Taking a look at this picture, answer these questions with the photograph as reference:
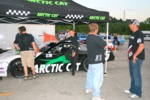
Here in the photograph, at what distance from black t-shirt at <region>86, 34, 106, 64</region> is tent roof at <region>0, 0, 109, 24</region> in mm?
2723

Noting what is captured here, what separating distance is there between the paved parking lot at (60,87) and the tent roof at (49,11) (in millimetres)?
1967

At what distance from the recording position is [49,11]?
24.2ft

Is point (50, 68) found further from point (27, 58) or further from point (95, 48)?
point (95, 48)

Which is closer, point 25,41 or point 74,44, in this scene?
point 25,41

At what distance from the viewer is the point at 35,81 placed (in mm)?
7305

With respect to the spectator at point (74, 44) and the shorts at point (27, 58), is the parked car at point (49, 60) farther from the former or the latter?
the shorts at point (27, 58)

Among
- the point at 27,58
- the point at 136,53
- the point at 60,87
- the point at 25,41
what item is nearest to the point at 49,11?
the point at 25,41

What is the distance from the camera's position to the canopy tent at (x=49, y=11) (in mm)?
6766

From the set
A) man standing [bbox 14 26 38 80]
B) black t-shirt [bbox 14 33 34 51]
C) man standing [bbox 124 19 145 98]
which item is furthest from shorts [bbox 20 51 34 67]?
man standing [bbox 124 19 145 98]

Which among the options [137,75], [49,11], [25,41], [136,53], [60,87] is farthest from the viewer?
[49,11]

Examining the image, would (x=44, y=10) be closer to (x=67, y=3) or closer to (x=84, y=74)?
(x=67, y=3)

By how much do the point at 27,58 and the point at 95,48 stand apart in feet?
9.90

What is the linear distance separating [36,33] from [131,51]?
1179 cm

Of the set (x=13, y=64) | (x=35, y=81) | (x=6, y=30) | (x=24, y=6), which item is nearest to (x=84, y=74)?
(x=35, y=81)
